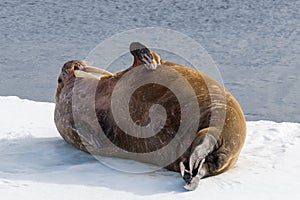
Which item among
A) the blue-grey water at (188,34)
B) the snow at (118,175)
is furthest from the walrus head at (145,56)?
the blue-grey water at (188,34)

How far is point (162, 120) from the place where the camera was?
12.0 ft

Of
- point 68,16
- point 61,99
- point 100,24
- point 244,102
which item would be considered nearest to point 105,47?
point 100,24

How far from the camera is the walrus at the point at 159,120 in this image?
3.45m

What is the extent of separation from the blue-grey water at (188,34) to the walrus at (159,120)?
3227 millimetres

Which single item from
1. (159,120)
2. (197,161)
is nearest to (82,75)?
(159,120)

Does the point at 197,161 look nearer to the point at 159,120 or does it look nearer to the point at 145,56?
the point at 159,120

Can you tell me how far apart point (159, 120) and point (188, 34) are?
333 inches

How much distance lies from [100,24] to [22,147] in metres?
9.20

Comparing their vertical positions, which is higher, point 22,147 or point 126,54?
point 22,147

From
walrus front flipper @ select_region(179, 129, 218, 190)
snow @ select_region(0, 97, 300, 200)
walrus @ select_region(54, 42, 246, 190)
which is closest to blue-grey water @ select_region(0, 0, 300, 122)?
snow @ select_region(0, 97, 300, 200)

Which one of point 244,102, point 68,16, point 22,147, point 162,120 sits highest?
point 162,120

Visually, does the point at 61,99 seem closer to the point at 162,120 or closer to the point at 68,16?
the point at 162,120

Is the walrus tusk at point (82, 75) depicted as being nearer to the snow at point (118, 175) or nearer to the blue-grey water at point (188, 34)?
the snow at point (118, 175)

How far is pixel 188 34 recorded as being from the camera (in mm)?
11992
